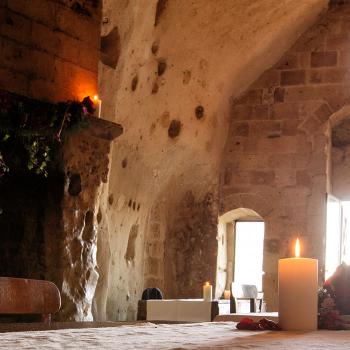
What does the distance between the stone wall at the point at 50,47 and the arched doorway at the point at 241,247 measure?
3526mm

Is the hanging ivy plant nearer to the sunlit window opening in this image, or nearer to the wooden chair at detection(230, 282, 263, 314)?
the wooden chair at detection(230, 282, 263, 314)

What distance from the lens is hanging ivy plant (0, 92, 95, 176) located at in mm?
3885

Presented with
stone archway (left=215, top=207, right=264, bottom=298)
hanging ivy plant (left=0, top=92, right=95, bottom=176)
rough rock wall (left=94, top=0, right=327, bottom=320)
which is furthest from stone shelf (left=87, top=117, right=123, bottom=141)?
stone archway (left=215, top=207, right=264, bottom=298)

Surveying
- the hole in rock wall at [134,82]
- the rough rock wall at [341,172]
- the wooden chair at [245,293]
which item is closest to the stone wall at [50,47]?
the hole in rock wall at [134,82]

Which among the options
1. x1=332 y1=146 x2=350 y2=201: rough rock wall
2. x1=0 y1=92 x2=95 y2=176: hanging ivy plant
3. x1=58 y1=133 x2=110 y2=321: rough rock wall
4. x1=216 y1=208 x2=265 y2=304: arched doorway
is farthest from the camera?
x1=332 y1=146 x2=350 y2=201: rough rock wall

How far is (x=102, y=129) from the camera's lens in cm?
454

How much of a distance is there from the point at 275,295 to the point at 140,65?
2.92 meters

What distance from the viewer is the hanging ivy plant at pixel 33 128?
3885 millimetres

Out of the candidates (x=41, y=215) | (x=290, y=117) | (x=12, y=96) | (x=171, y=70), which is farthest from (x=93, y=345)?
(x=290, y=117)

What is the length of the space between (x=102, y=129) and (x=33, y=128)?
62 centimetres

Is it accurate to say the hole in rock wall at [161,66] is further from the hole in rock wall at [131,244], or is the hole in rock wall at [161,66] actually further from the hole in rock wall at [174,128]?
Answer: the hole in rock wall at [131,244]

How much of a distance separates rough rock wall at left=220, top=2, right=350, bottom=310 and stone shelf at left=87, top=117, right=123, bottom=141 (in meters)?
3.36

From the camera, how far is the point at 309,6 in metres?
7.41

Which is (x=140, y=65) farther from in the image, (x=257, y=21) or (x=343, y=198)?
(x=343, y=198)
